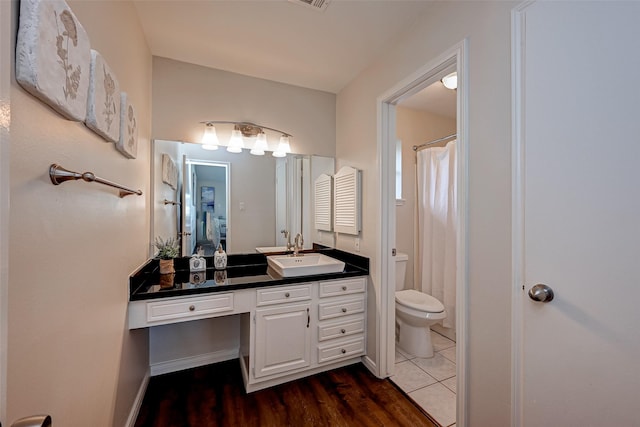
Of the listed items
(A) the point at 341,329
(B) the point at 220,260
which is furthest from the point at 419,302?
(B) the point at 220,260

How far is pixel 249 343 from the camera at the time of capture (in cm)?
182

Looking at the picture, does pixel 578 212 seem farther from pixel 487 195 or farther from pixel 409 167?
pixel 409 167

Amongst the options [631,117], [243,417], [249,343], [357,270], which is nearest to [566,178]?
[631,117]

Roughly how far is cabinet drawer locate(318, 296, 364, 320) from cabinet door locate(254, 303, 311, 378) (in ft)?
0.38

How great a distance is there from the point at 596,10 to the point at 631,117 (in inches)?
16.0

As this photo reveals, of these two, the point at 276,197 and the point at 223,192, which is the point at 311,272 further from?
the point at 223,192

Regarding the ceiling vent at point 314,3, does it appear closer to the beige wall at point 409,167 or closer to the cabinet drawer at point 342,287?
the beige wall at point 409,167

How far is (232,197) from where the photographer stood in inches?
90.6

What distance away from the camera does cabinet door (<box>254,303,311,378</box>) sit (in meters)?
1.80

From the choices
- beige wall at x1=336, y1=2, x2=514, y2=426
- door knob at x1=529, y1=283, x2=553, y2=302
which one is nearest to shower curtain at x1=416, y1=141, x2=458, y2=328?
beige wall at x1=336, y1=2, x2=514, y2=426

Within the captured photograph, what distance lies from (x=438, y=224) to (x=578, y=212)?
1.85 m

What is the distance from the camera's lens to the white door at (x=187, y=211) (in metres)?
2.14

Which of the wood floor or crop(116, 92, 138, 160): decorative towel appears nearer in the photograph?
crop(116, 92, 138, 160): decorative towel

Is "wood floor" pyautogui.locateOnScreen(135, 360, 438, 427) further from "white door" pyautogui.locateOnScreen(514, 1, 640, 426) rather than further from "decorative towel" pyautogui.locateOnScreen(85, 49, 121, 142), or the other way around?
"decorative towel" pyautogui.locateOnScreen(85, 49, 121, 142)
